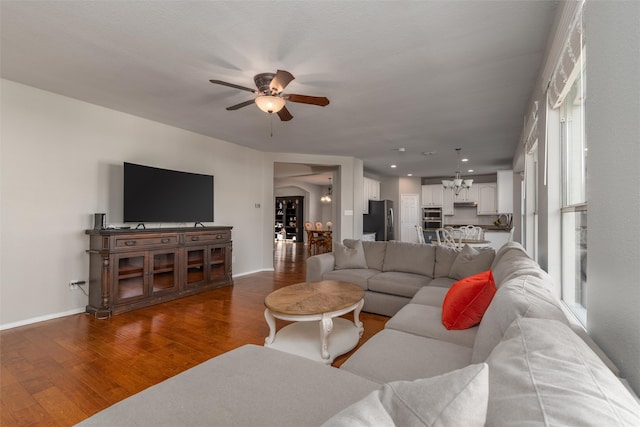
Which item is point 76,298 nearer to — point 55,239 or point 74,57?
point 55,239

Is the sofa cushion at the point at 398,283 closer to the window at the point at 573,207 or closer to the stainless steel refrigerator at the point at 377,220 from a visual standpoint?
the window at the point at 573,207

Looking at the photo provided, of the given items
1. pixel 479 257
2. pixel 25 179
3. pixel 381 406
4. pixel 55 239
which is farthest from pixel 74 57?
pixel 479 257

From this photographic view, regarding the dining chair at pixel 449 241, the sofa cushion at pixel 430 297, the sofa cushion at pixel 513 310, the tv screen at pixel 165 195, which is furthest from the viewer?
the dining chair at pixel 449 241

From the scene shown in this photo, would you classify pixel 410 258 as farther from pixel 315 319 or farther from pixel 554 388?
pixel 554 388

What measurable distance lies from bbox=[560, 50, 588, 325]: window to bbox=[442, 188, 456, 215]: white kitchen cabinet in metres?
7.66

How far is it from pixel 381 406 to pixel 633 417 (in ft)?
1.41

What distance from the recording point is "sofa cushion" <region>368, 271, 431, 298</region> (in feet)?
10.8

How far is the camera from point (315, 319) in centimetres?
230

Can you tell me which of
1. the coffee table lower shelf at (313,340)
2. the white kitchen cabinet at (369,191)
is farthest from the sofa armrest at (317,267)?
the white kitchen cabinet at (369,191)

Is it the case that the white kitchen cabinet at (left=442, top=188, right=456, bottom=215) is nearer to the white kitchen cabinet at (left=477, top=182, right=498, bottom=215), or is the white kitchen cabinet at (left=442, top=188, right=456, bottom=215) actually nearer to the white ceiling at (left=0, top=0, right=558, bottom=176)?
the white kitchen cabinet at (left=477, top=182, right=498, bottom=215)

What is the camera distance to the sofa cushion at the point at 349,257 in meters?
4.03

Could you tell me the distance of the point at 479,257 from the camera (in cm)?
325

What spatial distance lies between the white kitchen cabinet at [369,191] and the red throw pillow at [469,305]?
5.97 m

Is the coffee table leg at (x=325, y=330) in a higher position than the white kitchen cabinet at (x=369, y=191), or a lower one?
lower
